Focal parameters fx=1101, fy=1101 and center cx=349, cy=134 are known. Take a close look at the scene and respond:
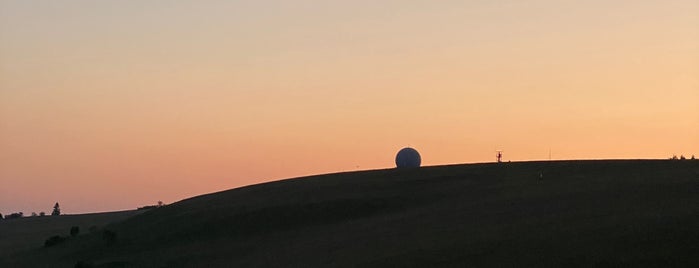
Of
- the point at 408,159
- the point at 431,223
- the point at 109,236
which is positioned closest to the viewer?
the point at 431,223

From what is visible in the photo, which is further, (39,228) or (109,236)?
(39,228)

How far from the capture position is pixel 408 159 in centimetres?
9500

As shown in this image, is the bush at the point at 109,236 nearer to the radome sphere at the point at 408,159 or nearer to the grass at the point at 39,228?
the grass at the point at 39,228

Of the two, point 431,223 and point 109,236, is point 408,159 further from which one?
point 431,223

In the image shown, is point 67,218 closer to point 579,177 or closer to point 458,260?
point 579,177

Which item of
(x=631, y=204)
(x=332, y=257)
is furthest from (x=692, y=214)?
(x=332, y=257)

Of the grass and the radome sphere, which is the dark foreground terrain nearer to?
the radome sphere

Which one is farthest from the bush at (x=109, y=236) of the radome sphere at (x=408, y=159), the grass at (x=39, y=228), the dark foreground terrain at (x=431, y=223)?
the radome sphere at (x=408, y=159)

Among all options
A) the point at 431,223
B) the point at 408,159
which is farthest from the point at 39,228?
the point at 431,223

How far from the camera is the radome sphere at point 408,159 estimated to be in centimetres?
9488

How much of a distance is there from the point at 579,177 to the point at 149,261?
89.5 ft

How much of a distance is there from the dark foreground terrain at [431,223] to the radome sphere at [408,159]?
526cm

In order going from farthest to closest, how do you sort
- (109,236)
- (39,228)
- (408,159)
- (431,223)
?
(39,228) < (408,159) < (109,236) < (431,223)

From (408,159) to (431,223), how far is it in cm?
3977
